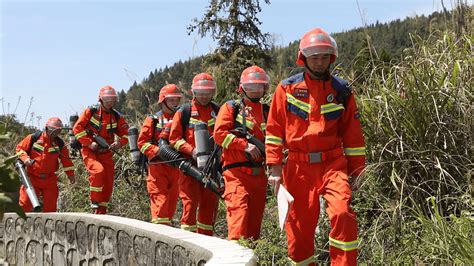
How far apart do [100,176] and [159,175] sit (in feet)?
6.78

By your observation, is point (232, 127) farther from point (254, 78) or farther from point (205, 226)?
point (205, 226)

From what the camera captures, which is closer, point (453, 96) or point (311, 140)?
point (311, 140)

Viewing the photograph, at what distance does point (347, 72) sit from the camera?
23.8ft

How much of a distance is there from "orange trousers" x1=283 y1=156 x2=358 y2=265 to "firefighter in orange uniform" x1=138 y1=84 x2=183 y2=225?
3437 millimetres

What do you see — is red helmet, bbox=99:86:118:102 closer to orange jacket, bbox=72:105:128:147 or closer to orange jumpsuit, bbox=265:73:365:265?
orange jacket, bbox=72:105:128:147

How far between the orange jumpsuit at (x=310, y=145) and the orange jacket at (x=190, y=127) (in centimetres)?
244

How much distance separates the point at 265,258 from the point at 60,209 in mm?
8678

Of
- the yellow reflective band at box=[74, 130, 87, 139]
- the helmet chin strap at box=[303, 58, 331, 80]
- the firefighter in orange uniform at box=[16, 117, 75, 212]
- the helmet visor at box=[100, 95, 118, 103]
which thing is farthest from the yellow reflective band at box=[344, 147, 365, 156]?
the firefighter in orange uniform at box=[16, 117, 75, 212]

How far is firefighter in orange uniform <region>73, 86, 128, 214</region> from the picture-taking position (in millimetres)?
10453

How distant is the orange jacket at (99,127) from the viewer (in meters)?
10.5

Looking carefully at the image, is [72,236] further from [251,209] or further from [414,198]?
[414,198]

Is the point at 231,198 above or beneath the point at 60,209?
above

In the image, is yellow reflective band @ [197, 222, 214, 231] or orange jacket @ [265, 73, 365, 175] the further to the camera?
yellow reflective band @ [197, 222, 214, 231]

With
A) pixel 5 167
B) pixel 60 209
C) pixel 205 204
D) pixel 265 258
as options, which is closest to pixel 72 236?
pixel 205 204
